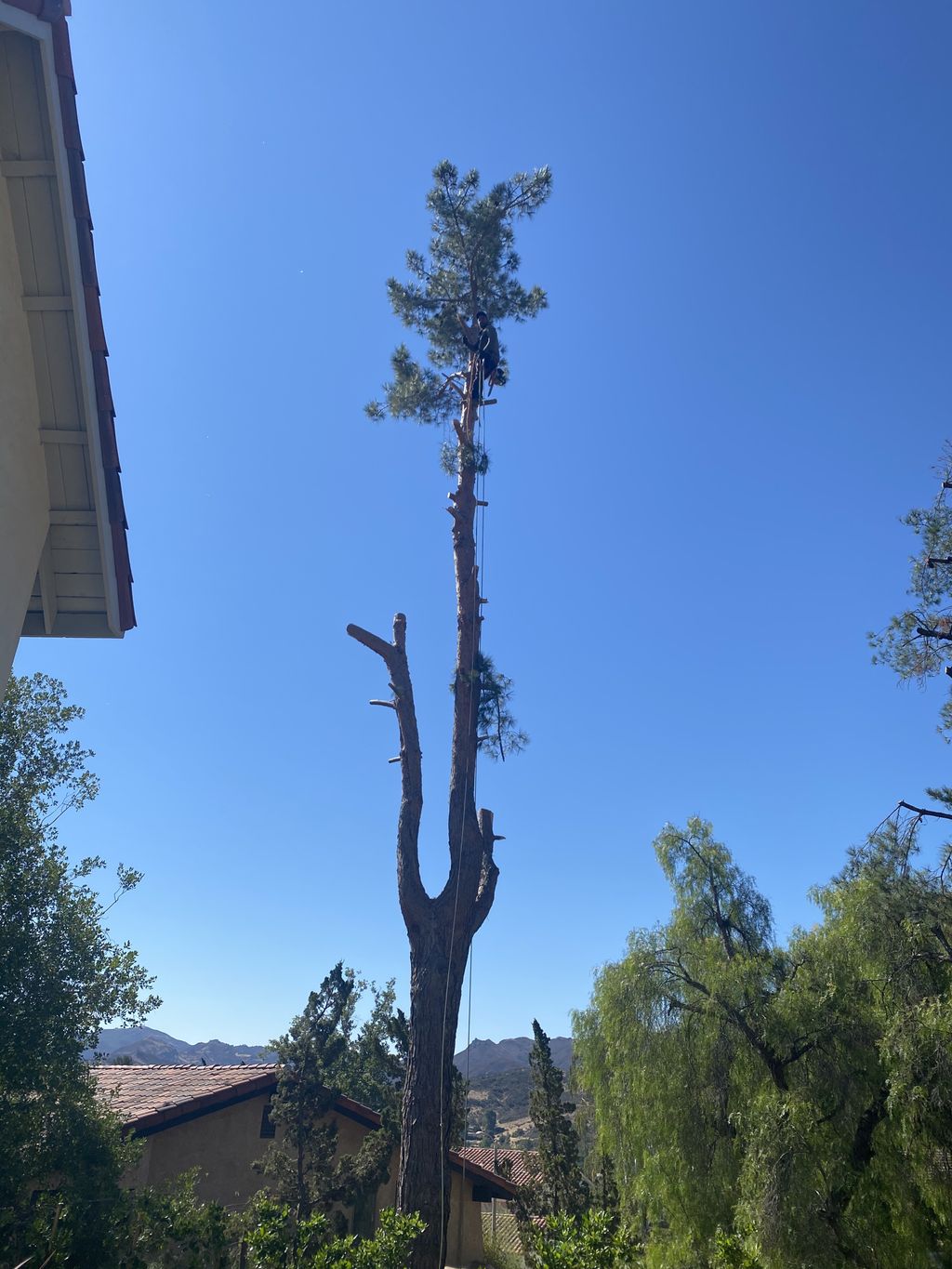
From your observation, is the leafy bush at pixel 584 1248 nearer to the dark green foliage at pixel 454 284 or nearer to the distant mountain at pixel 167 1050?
the dark green foliage at pixel 454 284

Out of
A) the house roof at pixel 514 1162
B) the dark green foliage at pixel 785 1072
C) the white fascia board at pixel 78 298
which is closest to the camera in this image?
the white fascia board at pixel 78 298

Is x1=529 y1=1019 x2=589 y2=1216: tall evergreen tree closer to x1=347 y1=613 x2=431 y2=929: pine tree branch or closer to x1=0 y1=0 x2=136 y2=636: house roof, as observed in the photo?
x1=347 y1=613 x2=431 y2=929: pine tree branch

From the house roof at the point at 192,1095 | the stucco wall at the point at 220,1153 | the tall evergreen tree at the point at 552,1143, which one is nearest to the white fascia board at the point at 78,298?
the house roof at the point at 192,1095

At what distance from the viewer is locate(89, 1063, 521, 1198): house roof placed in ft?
44.2

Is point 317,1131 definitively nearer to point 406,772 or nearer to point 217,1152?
point 217,1152

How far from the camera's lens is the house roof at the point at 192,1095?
44.2 feet

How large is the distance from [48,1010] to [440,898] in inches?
174

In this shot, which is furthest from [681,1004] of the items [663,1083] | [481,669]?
[481,669]

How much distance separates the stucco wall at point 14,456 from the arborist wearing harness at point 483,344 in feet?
26.3

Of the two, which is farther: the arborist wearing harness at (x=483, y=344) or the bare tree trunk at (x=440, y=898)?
the arborist wearing harness at (x=483, y=344)

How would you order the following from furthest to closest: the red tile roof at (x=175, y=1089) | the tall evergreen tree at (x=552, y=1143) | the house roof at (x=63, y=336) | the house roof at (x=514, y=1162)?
the house roof at (x=514, y=1162)
the tall evergreen tree at (x=552, y=1143)
the red tile roof at (x=175, y=1089)
the house roof at (x=63, y=336)

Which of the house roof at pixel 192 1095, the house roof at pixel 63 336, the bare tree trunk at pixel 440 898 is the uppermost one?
the house roof at pixel 63 336

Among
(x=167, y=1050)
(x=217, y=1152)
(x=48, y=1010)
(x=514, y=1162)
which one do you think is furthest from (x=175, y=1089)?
(x=167, y=1050)

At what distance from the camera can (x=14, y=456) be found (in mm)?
5648
